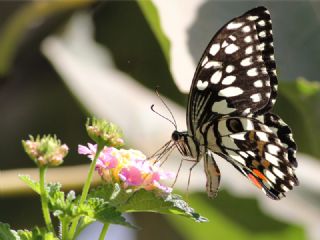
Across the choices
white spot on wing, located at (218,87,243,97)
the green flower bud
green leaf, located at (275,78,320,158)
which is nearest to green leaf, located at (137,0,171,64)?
green leaf, located at (275,78,320,158)

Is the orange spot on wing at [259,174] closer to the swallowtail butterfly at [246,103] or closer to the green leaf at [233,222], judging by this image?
the swallowtail butterfly at [246,103]

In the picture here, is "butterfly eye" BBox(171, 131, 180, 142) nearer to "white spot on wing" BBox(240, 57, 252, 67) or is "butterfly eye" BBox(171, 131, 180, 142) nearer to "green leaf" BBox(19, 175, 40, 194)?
"white spot on wing" BBox(240, 57, 252, 67)

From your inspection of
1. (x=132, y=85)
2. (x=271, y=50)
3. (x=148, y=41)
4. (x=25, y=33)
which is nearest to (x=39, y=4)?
(x=25, y=33)

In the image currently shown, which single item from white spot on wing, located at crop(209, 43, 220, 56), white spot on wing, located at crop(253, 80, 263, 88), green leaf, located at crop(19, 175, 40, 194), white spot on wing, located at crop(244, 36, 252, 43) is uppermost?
white spot on wing, located at crop(244, 36, 252, 43)

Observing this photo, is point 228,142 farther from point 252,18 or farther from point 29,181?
point 29,181

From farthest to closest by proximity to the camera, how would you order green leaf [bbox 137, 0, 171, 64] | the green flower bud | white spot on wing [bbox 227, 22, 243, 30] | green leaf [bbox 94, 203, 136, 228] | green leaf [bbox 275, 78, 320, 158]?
green leaf [bbox 275, 78, 320, 158] < green leaf [bbox 137, 0, 171, 64] < white spot on wing [bbox 227, 22, 243, 30] < the green flower bud < green leaf [bbox 94, 203, 136, 228]

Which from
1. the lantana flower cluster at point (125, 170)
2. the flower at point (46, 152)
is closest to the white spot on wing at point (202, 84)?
the lantana flower cluster at point (125, 170)

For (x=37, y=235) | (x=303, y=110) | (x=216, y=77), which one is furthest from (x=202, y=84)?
(x=303, y=110)
